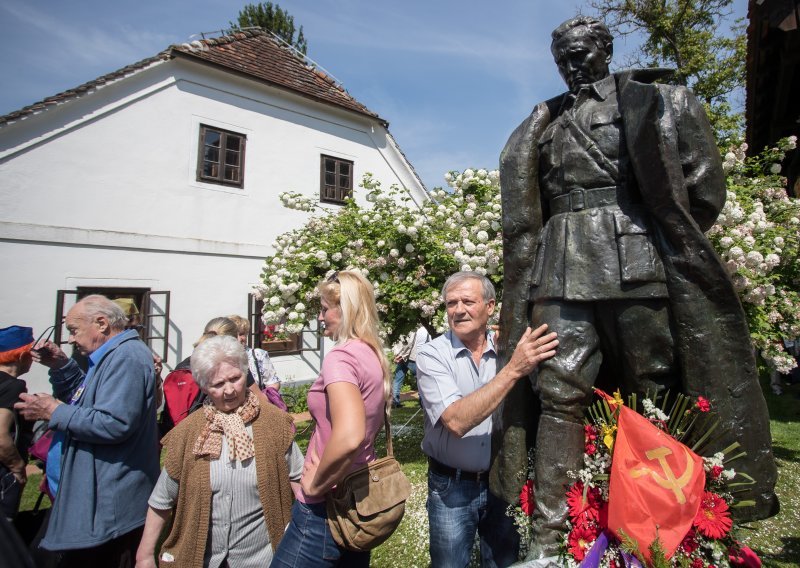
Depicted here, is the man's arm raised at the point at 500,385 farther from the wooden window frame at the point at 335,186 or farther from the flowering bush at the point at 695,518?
the wooden window frame at the point at 335,186

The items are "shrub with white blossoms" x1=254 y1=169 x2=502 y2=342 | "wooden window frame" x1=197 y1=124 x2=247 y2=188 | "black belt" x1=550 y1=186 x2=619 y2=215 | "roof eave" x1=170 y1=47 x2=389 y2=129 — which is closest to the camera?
"black belt" x1=550 y1=186 x2=619 y2=215

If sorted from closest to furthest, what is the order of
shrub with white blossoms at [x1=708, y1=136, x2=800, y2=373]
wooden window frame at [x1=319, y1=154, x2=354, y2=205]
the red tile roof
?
shrub with white blossoms at [x1=708, y1=136, x2=800, y2=373]
the red tile roof
wooden window frame at [x1=319, y1=154, x2=354, y2=205]

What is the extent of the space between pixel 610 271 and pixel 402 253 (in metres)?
4.76

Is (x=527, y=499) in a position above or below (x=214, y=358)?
below

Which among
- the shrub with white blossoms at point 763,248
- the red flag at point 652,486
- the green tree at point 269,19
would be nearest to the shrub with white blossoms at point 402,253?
the shrub with white blossoms at point 763,248

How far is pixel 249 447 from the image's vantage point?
2.22 m

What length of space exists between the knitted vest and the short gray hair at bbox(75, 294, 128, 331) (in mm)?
976

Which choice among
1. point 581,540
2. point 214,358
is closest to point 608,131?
point 581,540

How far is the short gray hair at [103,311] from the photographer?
2.79m

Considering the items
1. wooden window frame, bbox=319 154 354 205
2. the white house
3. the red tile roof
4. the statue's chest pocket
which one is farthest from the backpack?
wooden window frame, bbox=319 154 354 205

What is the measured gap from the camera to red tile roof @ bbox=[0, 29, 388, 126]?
9.00 meters

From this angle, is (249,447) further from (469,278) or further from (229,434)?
(469,278)

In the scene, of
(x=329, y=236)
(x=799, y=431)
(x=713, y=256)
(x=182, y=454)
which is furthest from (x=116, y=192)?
(x=799, y=431)

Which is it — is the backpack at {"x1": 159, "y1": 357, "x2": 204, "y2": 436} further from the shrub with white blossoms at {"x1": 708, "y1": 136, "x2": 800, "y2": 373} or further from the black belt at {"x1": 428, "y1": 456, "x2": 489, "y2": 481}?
the shrub with white blossoms at {"x1": 708, "y1": 136, "x2": 800, "y2": 373}
